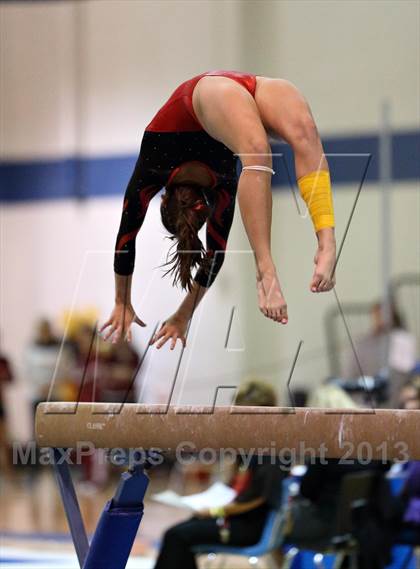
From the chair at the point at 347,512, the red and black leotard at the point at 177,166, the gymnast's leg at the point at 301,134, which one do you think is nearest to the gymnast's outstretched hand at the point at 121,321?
the red and black leotard at the point at 177,166

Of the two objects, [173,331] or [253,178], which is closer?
[253,178]

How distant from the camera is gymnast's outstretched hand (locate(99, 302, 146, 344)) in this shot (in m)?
3.50

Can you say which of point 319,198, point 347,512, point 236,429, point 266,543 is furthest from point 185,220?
point 266,543

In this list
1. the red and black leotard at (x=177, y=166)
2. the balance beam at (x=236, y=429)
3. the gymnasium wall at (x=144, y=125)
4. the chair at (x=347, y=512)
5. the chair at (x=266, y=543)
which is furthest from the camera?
the chair at (x=266, y=543)


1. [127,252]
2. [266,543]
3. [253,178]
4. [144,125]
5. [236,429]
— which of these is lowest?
[266,543]

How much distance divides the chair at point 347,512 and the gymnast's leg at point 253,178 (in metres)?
2.06

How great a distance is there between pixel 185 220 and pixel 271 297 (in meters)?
0.46

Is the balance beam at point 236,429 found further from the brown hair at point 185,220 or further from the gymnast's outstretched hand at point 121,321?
the brown hair at point 185,220

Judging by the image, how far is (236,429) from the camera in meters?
3.03

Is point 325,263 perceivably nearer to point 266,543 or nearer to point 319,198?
point 319,198

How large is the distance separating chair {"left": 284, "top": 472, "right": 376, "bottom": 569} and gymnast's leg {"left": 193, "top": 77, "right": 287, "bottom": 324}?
2.06m

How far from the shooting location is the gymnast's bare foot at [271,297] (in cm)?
299

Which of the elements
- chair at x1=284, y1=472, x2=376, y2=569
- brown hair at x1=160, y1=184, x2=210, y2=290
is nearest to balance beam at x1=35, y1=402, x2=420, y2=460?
brown hair at x1=160, y1=184, x2=210, y2=290

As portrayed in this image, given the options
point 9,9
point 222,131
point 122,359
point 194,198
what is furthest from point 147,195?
point 9,9
